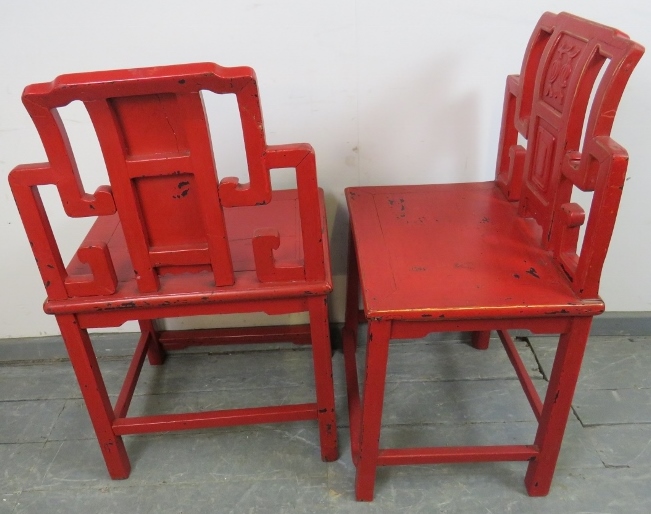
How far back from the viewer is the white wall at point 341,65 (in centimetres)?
130

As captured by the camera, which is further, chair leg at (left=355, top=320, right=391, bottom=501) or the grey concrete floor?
the grey concrete floor

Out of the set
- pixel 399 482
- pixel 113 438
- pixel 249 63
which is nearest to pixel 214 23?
pixel 249 63

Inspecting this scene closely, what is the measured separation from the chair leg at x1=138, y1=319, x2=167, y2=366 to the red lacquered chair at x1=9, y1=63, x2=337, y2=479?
0.39 metres

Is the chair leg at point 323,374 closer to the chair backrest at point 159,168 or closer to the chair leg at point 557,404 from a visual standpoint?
the chair backrest at point 159,168

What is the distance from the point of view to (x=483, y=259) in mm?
1146

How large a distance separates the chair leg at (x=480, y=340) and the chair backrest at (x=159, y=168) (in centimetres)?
85

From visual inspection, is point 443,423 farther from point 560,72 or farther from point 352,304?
point 560,72

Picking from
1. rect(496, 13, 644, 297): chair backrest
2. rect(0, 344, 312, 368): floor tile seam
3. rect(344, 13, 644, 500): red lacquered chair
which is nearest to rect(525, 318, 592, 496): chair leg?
rect(344, 13, 644, 500): red lacquered chair

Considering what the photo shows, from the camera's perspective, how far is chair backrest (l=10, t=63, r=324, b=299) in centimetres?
85

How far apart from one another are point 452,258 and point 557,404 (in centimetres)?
39

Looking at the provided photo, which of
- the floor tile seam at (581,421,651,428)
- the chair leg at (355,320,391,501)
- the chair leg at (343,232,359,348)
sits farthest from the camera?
the chair leg at (343,232,359,348)

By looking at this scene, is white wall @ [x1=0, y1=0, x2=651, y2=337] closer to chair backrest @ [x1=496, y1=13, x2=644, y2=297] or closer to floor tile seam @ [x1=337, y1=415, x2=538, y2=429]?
chair backrest @ [x1=496, y1=13, x2=644, y2=297]

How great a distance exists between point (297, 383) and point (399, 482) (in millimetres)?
444

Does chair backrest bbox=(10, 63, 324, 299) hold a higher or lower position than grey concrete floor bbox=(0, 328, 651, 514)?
higher
